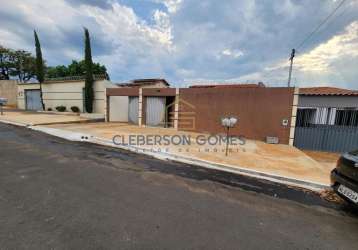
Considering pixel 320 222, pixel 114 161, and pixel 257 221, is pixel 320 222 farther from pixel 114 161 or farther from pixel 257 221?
pixel 114 161

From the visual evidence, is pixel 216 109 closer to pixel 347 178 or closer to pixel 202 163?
pixel 202 163

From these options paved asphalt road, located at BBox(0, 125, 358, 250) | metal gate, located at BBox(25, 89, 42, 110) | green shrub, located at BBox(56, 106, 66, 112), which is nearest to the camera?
paved asphalt road, located at BBox(0, 125, 358, 250)

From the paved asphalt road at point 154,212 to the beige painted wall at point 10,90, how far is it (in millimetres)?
32117

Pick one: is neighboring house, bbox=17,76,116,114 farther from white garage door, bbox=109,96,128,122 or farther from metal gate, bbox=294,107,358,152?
metal gate, bbox=294,107,358,152

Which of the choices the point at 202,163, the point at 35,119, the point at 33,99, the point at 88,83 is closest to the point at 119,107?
Result: the point at 88,83

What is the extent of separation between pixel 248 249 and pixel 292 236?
2.74ft

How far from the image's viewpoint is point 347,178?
11.2 ft

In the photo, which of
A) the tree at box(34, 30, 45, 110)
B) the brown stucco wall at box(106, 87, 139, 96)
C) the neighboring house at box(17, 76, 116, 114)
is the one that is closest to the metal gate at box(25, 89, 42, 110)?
the neighboring house at box(17, 76, 116, 114)

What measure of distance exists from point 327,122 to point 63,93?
25737 millimetres

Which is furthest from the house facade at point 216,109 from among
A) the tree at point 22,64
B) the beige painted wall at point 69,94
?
the tree at point 22,64

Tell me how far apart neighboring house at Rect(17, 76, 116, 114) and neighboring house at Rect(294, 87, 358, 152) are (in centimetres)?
1736

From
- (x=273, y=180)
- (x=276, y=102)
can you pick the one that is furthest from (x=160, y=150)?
(x=276, y=102)

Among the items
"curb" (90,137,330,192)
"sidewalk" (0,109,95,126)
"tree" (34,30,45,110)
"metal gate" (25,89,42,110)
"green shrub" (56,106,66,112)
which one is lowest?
"curb" (90,137,330,192)

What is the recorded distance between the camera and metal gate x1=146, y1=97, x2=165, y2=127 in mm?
13977
